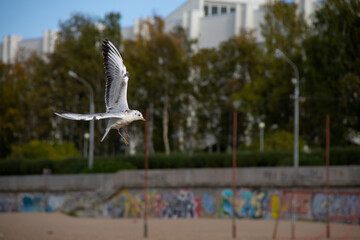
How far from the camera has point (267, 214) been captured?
119ft

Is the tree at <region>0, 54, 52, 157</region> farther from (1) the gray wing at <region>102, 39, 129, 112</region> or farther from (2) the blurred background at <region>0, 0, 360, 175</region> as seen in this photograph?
(1) the gray wing at <region>102, 39, 129, 112</region>

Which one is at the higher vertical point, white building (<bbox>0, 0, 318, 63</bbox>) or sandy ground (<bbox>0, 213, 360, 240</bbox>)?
white building (<bbox>0, 0, 318, 63</bbox>)

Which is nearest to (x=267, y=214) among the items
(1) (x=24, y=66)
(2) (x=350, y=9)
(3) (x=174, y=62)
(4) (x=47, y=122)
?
(2) (x=350, y=9)

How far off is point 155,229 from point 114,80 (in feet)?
83.0

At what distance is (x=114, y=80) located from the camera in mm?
8289

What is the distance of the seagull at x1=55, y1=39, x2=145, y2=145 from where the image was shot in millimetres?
7345

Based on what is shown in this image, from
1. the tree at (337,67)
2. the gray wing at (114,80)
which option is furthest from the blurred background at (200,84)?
the gray wing at (114,80)

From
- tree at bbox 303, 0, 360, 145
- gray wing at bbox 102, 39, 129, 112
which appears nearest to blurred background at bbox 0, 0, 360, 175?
tree at bbox 303, 0, 360, 145

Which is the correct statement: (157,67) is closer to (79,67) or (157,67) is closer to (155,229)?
(79,67)

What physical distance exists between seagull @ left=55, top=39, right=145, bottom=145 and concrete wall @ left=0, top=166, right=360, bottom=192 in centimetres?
2646

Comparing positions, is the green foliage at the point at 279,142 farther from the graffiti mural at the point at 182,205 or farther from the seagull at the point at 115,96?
the seagull at the point at 115,96

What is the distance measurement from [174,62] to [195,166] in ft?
60.7

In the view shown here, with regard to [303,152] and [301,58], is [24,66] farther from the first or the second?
[303,152]

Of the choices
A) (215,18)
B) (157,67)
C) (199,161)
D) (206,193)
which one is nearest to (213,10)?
(215,18)
